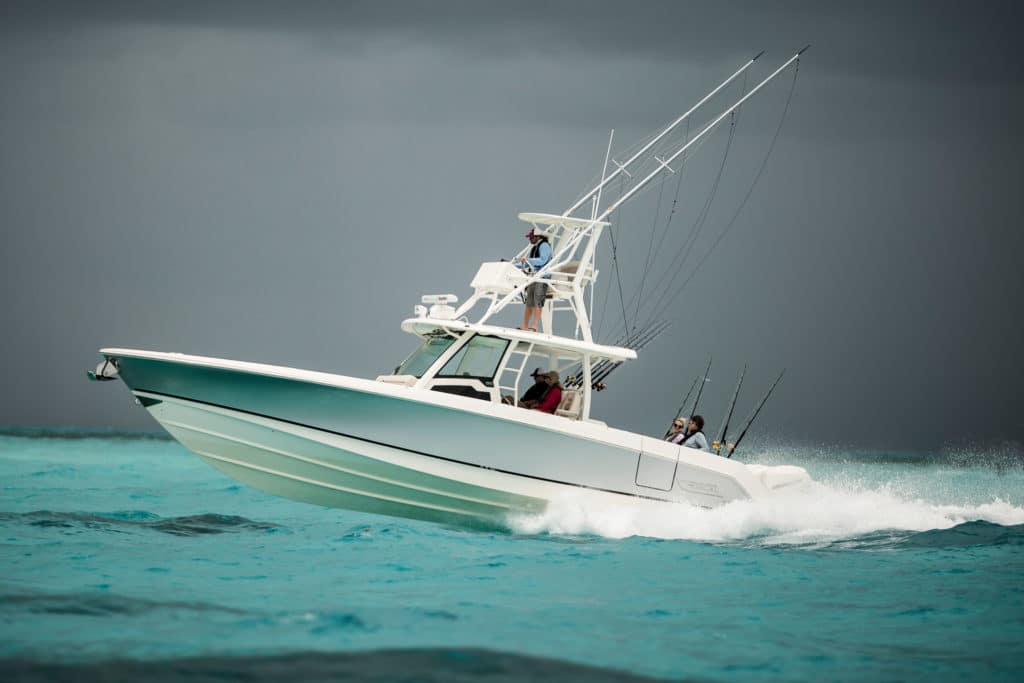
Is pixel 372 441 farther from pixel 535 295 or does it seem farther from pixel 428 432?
pixel 535 295

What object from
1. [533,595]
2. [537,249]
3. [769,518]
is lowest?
[533,595]

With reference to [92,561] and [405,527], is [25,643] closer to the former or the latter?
[92,561]

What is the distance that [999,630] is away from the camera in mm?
9156

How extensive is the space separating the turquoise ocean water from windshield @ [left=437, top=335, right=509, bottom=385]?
2.04m

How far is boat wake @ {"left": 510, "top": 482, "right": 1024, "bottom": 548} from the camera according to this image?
13.8m

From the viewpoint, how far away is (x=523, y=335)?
1385 cm

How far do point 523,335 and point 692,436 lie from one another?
3414mm

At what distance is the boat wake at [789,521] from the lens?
13805 millimetres

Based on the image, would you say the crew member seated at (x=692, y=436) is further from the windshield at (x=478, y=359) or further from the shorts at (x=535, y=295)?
the windshield at (x=478, y=359)

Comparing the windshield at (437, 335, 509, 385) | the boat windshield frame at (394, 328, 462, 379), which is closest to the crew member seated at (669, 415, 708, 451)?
the windshield at (437, 335, 509, 385)

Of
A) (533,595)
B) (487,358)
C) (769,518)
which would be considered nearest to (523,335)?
(487,358)

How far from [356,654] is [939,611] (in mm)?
5768

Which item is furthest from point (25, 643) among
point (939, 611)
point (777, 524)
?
point (777, 524)

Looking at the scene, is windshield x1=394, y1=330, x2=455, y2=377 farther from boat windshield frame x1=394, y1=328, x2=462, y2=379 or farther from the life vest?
the life vest
